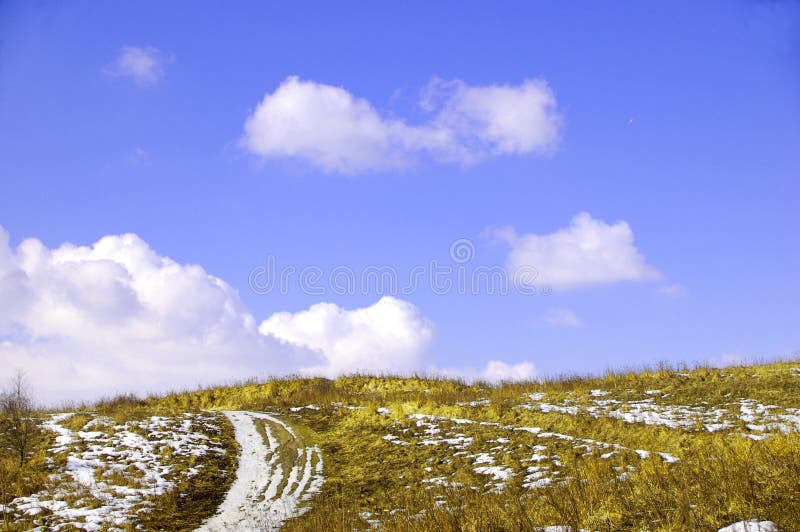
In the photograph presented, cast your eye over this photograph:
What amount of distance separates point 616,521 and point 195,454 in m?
16.1

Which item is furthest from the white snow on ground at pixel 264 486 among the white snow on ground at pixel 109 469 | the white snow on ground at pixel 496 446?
the white snow on ground at pixel 496 446

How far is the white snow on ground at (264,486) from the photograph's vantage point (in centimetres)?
1483

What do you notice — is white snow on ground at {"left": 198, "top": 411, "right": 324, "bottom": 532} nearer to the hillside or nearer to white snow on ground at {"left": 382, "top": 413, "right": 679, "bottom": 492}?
the hillside

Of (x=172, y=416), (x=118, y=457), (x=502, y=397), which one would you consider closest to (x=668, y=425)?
(x=502, y=397)

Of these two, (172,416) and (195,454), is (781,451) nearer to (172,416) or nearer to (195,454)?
(195,454)

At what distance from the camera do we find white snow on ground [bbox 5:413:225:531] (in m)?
15.2

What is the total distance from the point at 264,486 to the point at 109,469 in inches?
204

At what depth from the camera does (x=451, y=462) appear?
18.0m

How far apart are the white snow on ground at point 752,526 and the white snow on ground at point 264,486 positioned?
32.7 ft

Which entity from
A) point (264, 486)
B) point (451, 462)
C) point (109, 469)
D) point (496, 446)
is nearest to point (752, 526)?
point (451, 462)

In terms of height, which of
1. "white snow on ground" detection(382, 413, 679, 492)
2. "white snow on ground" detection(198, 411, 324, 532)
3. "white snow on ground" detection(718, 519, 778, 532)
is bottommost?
"white snow on ground" detection(198, 411, 324, 532)

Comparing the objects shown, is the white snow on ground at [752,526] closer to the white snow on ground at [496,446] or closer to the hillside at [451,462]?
the hillside at [451,462]

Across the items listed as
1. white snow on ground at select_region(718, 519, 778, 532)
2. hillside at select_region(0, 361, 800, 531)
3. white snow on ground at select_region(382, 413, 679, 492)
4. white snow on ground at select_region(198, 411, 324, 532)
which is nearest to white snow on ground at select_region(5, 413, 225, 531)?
hillside at select_region(0, 361, 800, 531)

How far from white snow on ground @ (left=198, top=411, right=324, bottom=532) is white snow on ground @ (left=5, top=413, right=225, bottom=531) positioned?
1635 mm
